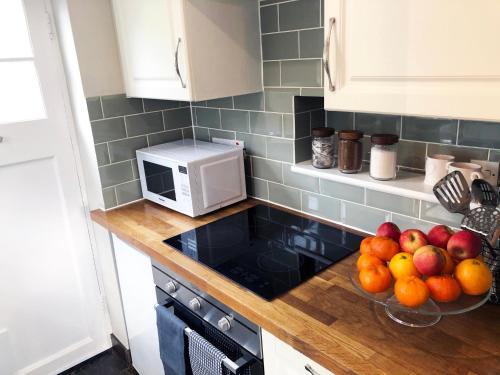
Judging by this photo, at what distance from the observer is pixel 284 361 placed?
110 centimetres

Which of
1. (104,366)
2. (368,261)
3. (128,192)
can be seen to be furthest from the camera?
(104,366)

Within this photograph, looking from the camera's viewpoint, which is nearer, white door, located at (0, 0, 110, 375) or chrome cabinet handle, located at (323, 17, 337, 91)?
chrome cabinet handle, located at (323, 17, 337, 91)

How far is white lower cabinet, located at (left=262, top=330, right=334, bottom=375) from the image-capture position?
1018 millimetres

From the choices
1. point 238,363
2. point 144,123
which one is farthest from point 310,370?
point 144,123

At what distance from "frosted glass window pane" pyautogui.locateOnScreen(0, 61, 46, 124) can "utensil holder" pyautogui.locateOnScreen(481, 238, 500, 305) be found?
1738 mm

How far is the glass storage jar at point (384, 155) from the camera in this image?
1.36 metres

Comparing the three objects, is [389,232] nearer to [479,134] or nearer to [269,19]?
[479,134]

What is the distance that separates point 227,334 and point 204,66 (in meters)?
0.93

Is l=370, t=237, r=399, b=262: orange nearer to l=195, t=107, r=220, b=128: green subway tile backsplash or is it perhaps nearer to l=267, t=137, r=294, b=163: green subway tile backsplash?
l=267, t=137, r=294, b=163: green subway tile backsplash

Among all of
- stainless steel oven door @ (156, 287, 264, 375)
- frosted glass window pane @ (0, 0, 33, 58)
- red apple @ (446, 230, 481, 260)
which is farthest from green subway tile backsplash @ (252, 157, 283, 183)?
frosted glass window pane @ (0, 0, 33, 58)

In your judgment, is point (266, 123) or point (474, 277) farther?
point (266, 123)

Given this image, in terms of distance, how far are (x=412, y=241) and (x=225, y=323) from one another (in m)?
0.61

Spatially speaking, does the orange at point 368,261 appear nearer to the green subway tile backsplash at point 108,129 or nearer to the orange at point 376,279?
the orange at point 376,279

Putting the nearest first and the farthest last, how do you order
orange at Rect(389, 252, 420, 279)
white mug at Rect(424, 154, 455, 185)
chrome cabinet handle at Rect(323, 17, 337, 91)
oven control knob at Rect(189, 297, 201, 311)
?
1. orange at Rect(389, 252, 420, 279)
2. chrome cabinet handle at Rect(323, 17, 337, 91)
3. white mug at Rect(424, 154, 455, 185)
4. oven control knob at Rect(189, 297, 201, 311)
